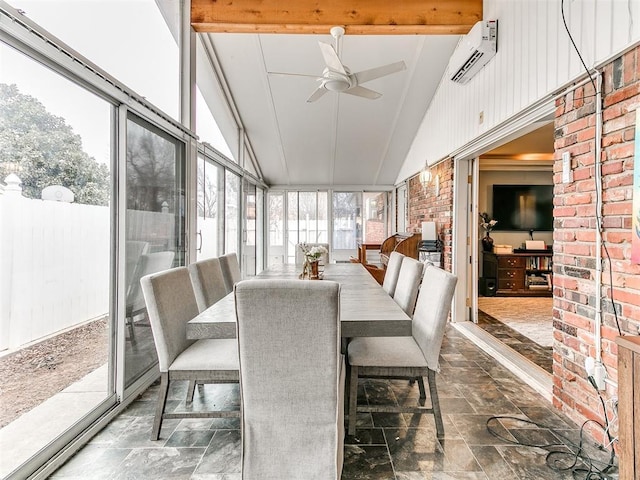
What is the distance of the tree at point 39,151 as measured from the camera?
159cm

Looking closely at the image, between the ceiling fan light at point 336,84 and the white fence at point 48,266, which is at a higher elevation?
the ceiling fan light at point 336,84

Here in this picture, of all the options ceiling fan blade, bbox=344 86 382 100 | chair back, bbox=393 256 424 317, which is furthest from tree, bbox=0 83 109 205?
ceiling fan blade, bbox=344 86 382 100

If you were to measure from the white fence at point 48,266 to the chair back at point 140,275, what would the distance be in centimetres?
21

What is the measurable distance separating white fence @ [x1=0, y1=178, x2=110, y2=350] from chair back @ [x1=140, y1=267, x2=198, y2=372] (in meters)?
0.50

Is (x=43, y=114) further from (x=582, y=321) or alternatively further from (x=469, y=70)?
(x=469, y=70)

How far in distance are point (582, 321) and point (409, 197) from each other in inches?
181

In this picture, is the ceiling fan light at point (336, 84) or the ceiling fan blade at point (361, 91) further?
the ceiling fan blade at point (361, 91)

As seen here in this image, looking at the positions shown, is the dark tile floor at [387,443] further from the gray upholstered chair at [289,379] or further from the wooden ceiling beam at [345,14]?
the wooden ceiling beam at [345,14]

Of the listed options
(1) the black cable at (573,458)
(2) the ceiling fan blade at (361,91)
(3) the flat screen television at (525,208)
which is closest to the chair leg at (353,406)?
(1) the black cable at (573,458)

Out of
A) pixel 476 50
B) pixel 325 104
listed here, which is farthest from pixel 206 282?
pixel 325 104

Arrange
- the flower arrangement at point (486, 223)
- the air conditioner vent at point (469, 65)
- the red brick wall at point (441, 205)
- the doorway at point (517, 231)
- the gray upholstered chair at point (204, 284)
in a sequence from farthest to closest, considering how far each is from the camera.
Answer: the flower arrangement at point (486, 223)
the doorway at point (517, 231)
the red brick wall at point (441, 205)
the air conditioner vent at point (469, 65)
the gray upholstered chair at point (204, 284)

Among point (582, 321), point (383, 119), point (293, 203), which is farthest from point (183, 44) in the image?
point (293, 203)

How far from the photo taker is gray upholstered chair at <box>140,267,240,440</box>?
1902 mm

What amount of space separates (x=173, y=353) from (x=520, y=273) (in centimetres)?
590
